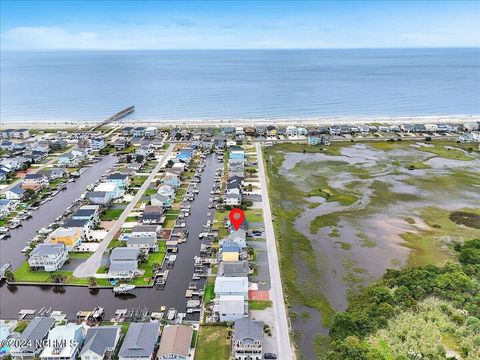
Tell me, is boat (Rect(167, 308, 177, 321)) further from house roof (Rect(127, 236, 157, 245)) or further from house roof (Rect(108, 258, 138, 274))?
house roof (Rect(127, 236, 157, 245))

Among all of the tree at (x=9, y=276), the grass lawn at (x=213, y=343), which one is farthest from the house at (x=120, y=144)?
the grass lawn at (x=213, y=343)

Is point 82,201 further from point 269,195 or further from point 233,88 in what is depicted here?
point 233,88

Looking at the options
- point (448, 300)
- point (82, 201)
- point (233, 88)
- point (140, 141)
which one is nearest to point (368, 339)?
point (448, 300)

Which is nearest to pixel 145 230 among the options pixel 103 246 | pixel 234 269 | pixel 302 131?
pixel 103 246

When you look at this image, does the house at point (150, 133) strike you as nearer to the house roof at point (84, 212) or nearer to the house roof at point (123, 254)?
the house roof at point (84, 212)

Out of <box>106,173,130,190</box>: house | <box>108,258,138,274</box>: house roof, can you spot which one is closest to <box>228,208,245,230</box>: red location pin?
<box>108,258,138,274</box>: house roof

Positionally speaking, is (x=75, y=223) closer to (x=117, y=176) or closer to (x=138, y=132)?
(x=117, y=176)
